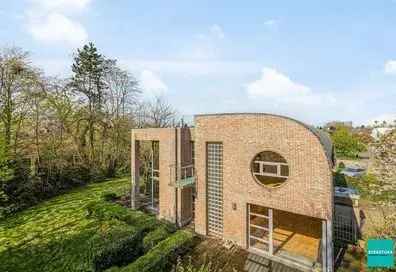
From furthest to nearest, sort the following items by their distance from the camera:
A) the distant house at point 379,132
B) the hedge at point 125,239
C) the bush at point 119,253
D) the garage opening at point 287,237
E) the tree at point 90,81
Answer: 1. the tree at point 90,81
2. the garage opening at point 287,237
3. the hedge at point 125,239
4. the bush at point 119,253
5. the distant house at point 379,132

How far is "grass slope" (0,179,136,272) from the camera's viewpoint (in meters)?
11.3

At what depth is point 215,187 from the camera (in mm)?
12281

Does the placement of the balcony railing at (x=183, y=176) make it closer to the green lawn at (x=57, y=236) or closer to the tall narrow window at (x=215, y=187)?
the tall narrow window at (x=215, y=187)

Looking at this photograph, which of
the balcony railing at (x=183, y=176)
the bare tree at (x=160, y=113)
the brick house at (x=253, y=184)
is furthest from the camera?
the bare tree at (x=160, y=113)

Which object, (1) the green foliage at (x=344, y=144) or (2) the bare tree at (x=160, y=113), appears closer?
(2) the bare tree at (x=160, y=113)

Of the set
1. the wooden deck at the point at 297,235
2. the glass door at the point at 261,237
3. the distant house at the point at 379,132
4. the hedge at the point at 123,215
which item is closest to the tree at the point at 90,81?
the hedge at the point at 123,215

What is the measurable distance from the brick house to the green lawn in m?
3.69

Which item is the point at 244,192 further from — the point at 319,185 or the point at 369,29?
the point at 369,29

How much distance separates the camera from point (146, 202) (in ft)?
58.5

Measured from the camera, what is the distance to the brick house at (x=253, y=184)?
9.11 meters

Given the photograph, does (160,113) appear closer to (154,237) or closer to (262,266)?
(154,237)

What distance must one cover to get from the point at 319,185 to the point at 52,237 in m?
14.4

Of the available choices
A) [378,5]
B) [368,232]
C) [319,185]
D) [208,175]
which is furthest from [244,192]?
[378,5]

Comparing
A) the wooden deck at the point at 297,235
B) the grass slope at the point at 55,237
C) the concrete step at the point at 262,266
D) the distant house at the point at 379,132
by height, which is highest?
the distant house at the point at 379,132
